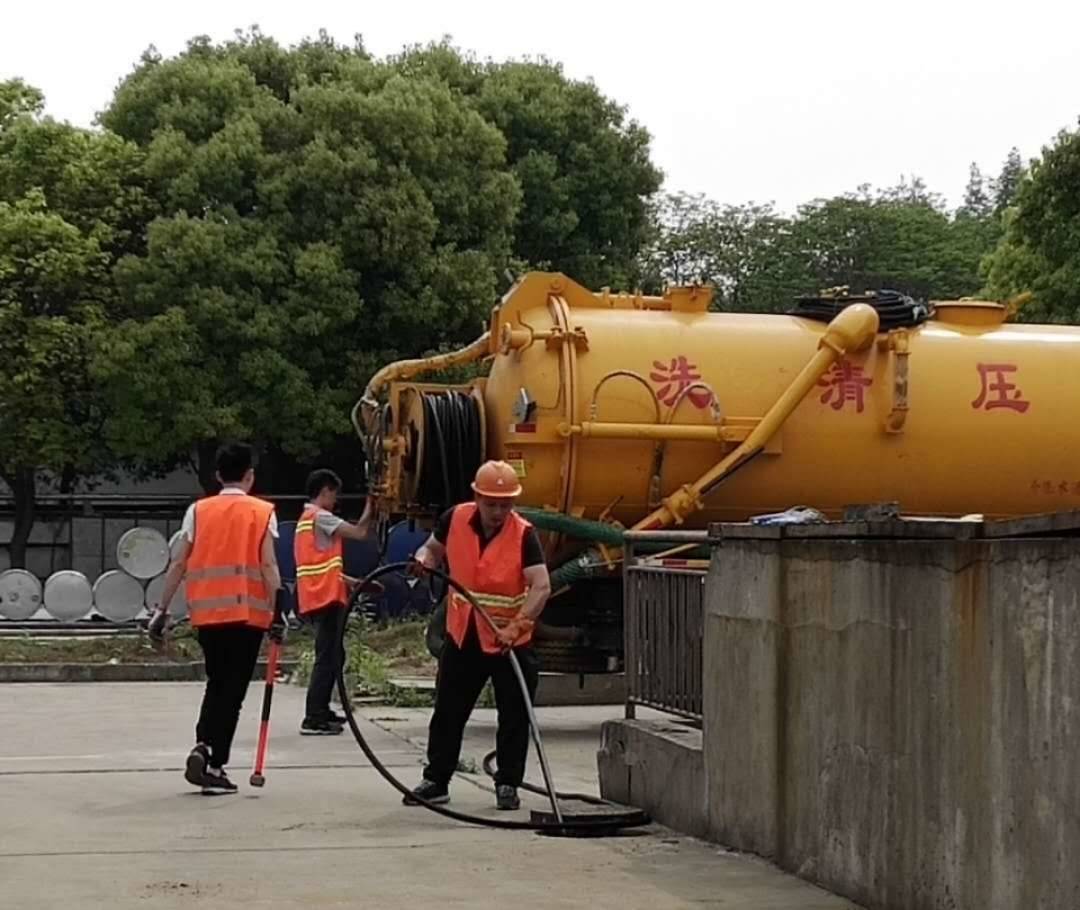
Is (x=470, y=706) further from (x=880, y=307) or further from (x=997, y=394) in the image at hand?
(x=997, y=394)

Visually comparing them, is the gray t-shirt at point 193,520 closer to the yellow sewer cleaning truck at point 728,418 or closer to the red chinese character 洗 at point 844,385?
the yellow sewer cleaning truck at point 728,418

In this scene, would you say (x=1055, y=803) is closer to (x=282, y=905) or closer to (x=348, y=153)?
(x=282, y=905)

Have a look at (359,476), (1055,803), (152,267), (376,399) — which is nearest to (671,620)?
(1055,803)

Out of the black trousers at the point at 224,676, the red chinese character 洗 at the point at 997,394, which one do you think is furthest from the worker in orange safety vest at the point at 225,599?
the red chinese character 洗 at the point at 997,394

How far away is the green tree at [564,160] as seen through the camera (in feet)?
117

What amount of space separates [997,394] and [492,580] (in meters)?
4.80

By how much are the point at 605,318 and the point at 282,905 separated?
Result: 6.36 m

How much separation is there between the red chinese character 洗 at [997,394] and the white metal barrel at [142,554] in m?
14.9

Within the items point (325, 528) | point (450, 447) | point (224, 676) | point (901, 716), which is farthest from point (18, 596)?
point (901, 716)

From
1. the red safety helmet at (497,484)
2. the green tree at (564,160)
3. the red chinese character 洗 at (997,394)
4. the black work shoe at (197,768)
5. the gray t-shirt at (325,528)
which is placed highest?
the green tree at (564,160)

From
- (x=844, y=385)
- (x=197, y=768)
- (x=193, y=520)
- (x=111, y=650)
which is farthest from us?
(x=111, y=650)

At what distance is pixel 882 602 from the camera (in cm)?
658

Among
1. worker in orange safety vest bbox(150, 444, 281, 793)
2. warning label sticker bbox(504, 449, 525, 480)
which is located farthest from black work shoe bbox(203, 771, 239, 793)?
warning label sticker bbox(504, 449, 525, 480)

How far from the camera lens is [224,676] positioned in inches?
396
